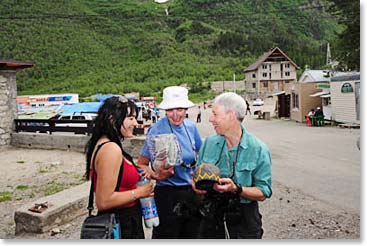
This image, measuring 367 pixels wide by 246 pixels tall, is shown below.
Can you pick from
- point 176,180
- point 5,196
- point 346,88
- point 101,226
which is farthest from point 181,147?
point 346,88

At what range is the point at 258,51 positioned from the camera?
1809 inches

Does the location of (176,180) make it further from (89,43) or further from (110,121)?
(89,43)

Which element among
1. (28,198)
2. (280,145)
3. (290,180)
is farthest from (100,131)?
(280,145)

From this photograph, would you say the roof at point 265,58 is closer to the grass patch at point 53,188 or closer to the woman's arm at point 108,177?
the grass patch at point 53,188

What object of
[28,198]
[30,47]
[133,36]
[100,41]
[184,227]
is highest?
[133,36]

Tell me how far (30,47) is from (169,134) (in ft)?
29.1

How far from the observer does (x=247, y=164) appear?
70.2 inches

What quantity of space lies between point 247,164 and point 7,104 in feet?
30.9

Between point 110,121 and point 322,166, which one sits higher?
point 110,121

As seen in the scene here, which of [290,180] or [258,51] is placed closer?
[290,180]

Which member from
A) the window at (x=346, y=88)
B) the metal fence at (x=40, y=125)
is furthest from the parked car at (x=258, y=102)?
the metal fence at (x=40, y=125)

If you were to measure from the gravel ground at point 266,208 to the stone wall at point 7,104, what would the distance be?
85.7 inches

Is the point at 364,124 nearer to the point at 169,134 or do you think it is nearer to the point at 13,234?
the point at 169,134

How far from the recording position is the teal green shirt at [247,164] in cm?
179
